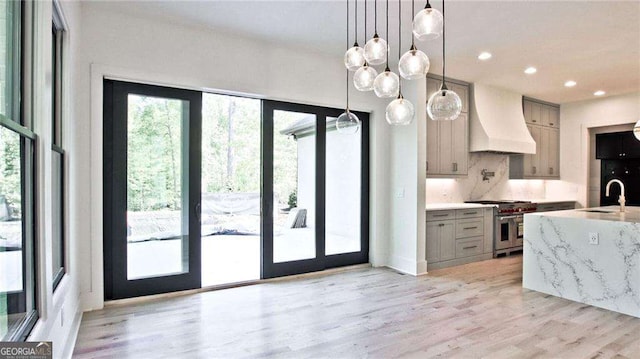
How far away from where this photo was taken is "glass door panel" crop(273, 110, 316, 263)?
4590mm

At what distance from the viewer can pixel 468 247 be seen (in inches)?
219

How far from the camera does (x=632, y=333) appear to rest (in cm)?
302

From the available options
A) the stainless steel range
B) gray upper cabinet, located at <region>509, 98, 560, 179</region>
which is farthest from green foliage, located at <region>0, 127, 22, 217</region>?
gray upper cabinet, located at <region>509, 98, 560, 179</region>

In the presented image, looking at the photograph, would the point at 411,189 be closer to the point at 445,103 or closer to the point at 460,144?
the point at 460,144

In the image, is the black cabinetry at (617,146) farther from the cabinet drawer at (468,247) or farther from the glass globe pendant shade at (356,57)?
the glass globe pendant shade at (356,57)

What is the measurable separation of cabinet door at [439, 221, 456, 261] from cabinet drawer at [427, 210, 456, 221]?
0.08 m

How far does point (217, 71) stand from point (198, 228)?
1805mm

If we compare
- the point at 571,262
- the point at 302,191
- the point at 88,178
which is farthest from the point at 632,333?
the point at 88,178

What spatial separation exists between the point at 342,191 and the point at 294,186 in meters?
0.79

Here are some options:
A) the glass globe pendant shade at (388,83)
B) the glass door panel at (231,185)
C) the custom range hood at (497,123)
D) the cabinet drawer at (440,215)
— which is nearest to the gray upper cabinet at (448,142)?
the custom range hood at (497,123)

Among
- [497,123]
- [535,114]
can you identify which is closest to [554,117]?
[535,114]

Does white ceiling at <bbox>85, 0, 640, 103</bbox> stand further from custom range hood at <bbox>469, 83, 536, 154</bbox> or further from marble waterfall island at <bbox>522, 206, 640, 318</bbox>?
marble waterfall island at <bbox>522, 206, 640, 318</bbox>

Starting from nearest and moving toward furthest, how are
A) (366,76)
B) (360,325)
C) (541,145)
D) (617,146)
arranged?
(366,76) → (360,325) → (617,146) → (541,145)

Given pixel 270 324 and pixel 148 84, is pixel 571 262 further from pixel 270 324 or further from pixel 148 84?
pixel 148 84
